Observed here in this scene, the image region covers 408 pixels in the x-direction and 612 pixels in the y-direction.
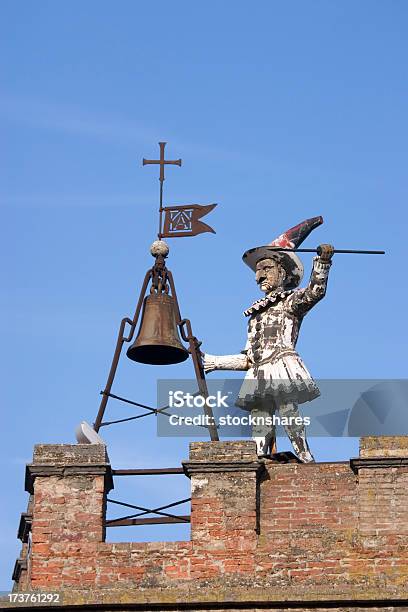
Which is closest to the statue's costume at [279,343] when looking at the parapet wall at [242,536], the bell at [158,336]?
the bell at [158,336]

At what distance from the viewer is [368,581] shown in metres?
20.4

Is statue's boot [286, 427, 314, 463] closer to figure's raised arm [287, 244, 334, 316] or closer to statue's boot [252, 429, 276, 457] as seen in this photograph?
statue's boot [252, 429, 276, 457]

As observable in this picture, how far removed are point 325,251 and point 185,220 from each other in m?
1.97

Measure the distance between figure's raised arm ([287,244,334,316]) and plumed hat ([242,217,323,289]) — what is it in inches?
22.0

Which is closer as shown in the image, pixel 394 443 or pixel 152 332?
pixel 394 443

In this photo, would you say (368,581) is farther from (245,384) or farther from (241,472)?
(245,384)

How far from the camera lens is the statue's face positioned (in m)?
23.7

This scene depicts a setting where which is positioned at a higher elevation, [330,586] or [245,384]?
[245,384]

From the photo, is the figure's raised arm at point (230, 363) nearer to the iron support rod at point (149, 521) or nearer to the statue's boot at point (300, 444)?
the statue's boot at point (300, 444)

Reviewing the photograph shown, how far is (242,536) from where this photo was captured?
20812 millimetres

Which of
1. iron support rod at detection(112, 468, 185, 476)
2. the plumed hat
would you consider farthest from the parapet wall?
the plumed hat

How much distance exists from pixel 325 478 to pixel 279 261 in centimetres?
353

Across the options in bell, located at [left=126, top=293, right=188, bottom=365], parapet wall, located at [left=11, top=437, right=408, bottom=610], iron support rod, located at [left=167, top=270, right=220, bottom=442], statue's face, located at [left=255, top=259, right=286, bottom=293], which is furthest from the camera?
statue's face, located at [left=255, top=259, right=286, bottom=293]

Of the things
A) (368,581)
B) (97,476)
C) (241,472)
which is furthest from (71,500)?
(368,581)
